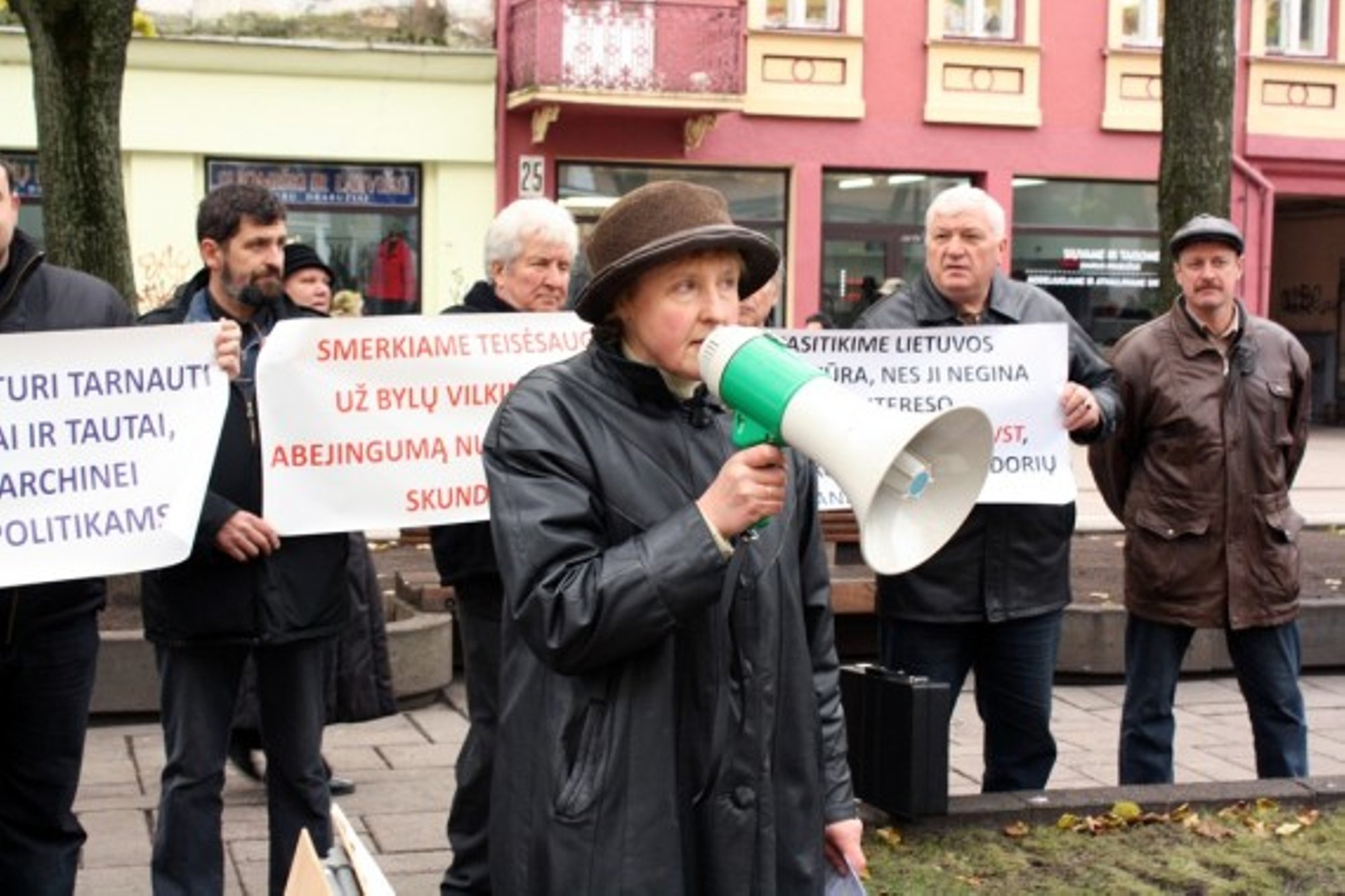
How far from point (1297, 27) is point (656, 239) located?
→ 86.0 ft

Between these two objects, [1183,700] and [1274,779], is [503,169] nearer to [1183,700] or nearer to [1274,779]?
[1183,700]

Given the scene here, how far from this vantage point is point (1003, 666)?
577cm

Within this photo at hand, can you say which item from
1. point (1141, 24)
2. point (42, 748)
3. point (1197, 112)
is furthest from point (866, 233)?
point (42, 748)

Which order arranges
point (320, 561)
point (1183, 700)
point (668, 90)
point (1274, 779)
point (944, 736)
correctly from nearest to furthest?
point (320, 561) < point (944, 736) < point (1274, 779) < point (1183, 700) < point (668, 90)

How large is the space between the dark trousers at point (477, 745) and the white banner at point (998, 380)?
124cm

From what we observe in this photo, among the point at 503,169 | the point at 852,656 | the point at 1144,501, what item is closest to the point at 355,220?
the point at 503,169

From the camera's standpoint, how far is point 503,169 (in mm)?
23625

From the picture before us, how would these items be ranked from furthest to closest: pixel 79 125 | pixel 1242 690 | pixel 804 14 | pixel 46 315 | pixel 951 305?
1. pixel 804 14
2. pixel 79 125
3. pixel 1242 690
4. pixel 951 305
5. pixel 46 315

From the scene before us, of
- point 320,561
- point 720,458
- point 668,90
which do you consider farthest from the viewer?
point 668,90

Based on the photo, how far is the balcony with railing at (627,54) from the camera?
74.7 feet

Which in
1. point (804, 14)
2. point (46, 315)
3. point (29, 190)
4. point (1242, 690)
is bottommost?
point (1242, 690)

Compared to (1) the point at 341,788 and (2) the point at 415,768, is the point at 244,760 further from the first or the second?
(2) the point at 415,768

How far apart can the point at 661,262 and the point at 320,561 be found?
94.3 inches

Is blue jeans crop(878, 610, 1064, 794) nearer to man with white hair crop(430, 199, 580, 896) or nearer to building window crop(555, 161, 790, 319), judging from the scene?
man with white hair crop(430, 199, 580, 896)
